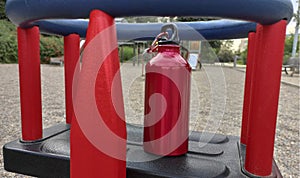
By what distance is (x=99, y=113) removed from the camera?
0.48 metres

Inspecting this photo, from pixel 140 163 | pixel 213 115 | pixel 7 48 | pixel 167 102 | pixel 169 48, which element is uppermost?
pixel 7 48

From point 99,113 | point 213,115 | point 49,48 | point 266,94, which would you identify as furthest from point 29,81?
point 49,48

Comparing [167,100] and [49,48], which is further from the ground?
[49,48]

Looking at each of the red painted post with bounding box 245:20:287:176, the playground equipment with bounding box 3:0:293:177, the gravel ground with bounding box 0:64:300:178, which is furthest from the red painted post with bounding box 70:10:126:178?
the gravel ground with bounding box 0:64:300:178

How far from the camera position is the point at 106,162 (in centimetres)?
49

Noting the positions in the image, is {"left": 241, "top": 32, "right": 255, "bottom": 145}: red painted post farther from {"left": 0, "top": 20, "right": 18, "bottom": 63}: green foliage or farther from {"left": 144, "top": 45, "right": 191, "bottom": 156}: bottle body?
{"left": 0, "top": 20, "right": 18, "bottom": 63}: green foliage

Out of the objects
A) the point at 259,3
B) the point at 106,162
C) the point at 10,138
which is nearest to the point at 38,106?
the point at 106,162

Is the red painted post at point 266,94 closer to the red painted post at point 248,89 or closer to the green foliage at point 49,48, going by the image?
the red painted post at point 248,89

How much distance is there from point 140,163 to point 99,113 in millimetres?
220

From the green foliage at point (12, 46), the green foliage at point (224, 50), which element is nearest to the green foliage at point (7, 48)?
the green foliage at point (12, 46)

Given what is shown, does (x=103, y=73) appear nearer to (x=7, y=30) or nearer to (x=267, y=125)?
(x=267, y=125)

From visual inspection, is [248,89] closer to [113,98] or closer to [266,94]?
[266,94]

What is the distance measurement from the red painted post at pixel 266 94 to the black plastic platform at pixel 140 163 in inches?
2.7

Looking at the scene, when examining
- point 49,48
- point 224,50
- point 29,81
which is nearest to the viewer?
point 29,81
